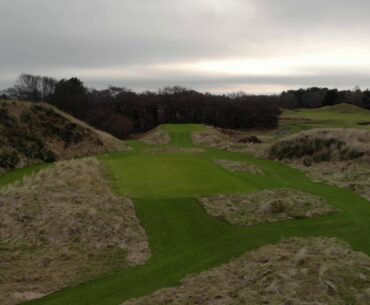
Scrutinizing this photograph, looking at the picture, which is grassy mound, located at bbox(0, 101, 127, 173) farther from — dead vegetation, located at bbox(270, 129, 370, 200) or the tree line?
the tree line

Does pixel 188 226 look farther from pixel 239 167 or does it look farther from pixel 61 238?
pixel 239 167

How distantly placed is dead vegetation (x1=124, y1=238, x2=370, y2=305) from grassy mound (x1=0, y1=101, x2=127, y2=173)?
26037 mm

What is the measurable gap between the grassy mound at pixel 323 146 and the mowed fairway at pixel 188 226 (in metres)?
6.97

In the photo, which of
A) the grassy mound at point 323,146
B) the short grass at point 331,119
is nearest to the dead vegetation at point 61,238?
the grassy mound at point 323,146

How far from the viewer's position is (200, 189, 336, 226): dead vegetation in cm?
1738

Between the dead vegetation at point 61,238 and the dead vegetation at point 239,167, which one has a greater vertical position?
the dead vegetation at point 239,167

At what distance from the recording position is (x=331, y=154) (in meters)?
A: 34.7

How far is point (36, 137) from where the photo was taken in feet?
133

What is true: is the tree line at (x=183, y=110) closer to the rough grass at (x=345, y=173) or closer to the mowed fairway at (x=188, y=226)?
the rough grass at (x=345, y=173)

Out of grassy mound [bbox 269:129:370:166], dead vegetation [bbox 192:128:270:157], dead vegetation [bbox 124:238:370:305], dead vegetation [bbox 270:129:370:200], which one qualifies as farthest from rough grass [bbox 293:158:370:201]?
dead vegetation [bbox 124:238:370:305]

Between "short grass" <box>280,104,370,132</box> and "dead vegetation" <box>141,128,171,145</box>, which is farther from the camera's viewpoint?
"short grass" <box>280,104,370,132</box>

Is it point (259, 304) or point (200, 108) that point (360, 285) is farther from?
point (200, 108)

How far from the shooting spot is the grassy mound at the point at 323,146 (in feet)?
110

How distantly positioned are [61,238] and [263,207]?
8.06 meters
